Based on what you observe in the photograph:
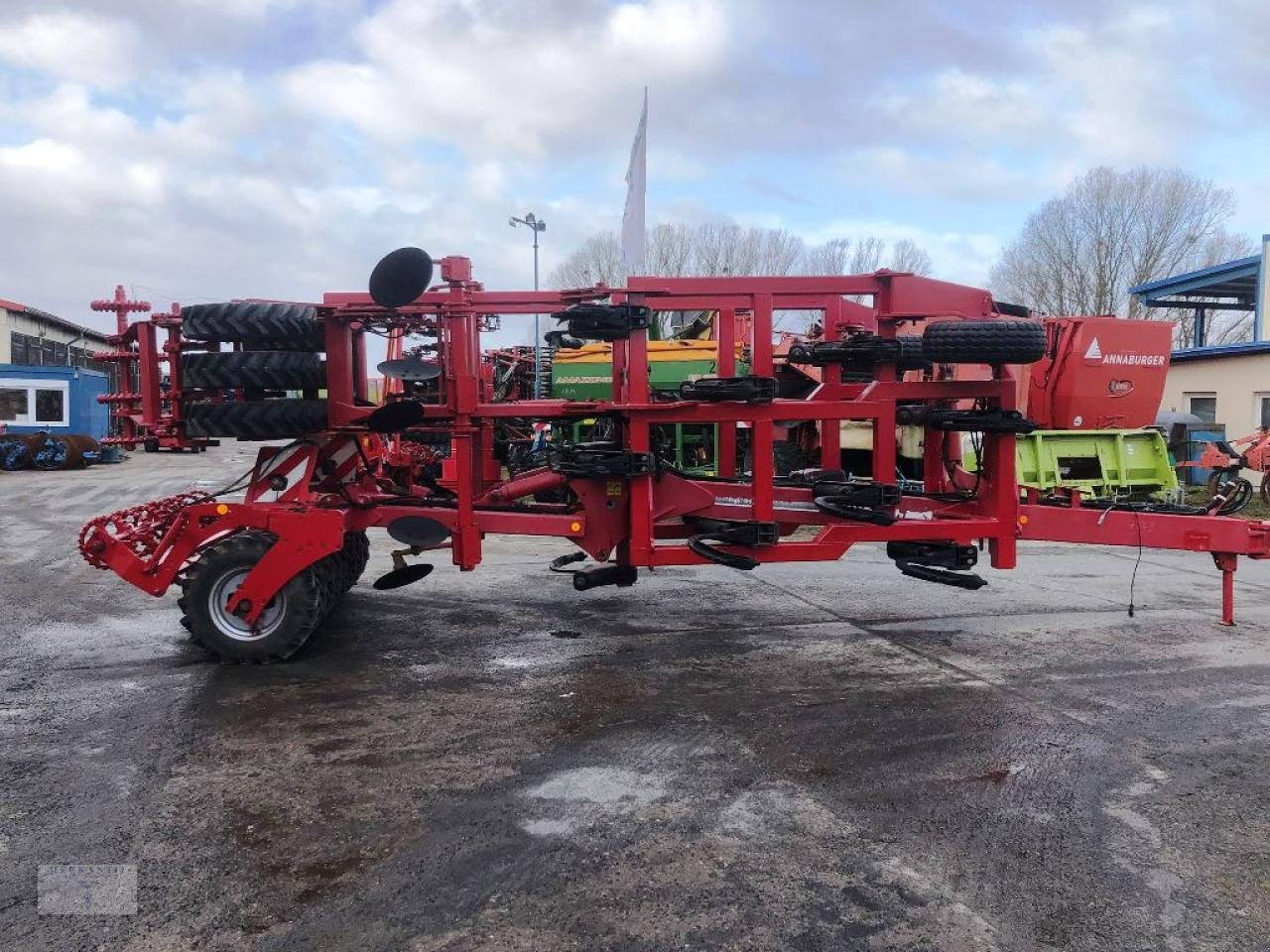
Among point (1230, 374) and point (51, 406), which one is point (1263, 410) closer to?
point (1230, 374)

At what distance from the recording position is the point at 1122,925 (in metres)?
2.92

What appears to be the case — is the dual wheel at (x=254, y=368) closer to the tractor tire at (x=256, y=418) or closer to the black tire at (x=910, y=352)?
the tractor tire at (x=256, y=418)

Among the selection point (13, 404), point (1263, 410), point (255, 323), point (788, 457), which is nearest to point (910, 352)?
point (255, 323)

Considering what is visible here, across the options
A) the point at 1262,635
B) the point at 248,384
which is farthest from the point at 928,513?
the point at 248,384

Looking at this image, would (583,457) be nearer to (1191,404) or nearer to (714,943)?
(714,943)

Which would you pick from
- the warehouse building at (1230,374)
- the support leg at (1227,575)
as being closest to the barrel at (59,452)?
the support leg at (1227,575)

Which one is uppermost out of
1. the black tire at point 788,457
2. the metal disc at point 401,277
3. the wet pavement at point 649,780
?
the metal disc at point 401,277

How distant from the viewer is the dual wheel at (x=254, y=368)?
5516mm

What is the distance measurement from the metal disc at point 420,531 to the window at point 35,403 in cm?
2658

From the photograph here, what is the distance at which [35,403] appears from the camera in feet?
88.4

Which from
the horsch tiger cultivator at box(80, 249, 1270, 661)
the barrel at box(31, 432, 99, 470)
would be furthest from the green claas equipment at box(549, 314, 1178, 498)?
the barrel at box(31, 432, 99, 470)

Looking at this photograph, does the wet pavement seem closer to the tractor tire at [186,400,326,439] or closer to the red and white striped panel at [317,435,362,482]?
the red and white striped panel at [317,435,362,482]

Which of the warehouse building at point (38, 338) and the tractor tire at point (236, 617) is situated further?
the warehouse building at point (38, 338)

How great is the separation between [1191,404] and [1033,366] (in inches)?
663
